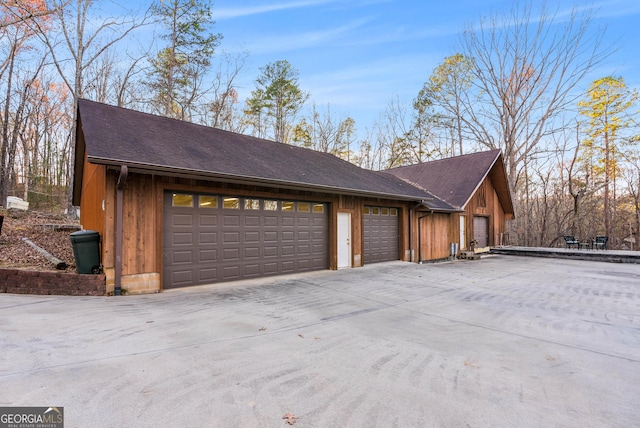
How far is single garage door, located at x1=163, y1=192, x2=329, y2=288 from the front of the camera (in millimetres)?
6812

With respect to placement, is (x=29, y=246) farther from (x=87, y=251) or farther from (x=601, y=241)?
(x=601, y=241)

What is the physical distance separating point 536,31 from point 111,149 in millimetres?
24353

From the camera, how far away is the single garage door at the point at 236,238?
22.4 feet

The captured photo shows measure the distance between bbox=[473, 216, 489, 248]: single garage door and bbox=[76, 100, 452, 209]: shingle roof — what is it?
726 cm

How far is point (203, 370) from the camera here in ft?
9.66

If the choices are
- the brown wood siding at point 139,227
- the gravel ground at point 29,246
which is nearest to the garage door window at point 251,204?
the brown wood siding at point 139,227

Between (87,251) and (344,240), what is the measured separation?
6.74m

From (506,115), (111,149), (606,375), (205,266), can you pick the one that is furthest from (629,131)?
(111,149)

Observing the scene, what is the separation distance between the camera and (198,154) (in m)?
7.43

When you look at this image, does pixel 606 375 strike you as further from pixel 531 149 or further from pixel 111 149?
pixel 531 149

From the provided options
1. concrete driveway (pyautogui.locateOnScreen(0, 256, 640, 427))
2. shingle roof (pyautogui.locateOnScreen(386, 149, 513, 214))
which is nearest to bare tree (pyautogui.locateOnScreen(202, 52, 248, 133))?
shingle roof (pyautogui.locateOnScreen(386, 149, 513, 214))

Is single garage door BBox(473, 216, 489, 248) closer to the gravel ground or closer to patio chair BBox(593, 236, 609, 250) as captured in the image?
patio chair BBox(593, 236, 609, 250)

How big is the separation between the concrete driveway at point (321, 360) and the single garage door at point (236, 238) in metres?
0.98

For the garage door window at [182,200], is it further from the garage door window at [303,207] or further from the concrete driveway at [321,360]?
the garage door window at [303,207]
